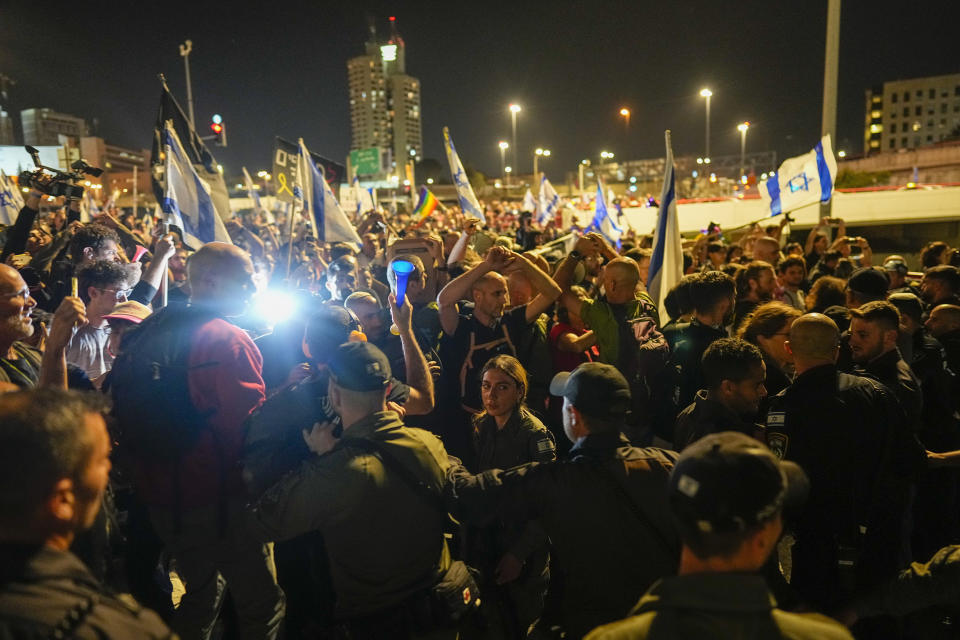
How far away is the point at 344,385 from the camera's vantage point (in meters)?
2.44

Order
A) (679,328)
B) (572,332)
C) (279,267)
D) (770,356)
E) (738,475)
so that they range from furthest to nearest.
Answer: (279,267), (572,332), (679,328), (770,356), (738,475)

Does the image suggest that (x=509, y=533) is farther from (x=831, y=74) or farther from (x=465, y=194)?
(x=831, y=74)

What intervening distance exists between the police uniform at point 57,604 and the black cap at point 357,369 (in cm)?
113

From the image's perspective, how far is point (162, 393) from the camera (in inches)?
116

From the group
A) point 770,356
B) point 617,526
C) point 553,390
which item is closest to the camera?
point 617,526

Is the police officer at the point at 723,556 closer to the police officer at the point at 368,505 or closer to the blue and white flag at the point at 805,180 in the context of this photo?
the police officer at the point at 368,505

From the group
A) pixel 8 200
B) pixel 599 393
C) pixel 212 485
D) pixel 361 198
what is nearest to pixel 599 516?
pixel 599 393

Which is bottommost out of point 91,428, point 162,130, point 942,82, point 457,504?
point 457,504

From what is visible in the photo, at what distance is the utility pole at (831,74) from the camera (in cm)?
1262

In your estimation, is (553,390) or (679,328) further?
(679,328)

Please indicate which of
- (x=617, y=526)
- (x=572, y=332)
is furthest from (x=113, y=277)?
(x=617, y=526)

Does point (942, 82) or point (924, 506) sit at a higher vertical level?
point (942, 82)

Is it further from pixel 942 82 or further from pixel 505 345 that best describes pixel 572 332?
pixel 942 82

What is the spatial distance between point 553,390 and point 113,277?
3.12 meters
